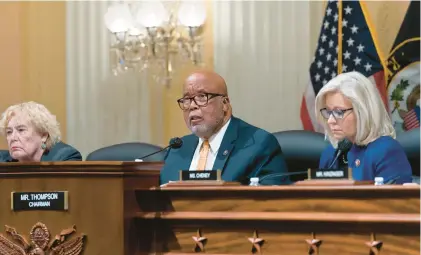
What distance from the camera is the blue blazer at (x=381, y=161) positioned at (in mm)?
3266

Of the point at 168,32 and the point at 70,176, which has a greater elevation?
the point at 168,32

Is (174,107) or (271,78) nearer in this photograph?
(271,78)

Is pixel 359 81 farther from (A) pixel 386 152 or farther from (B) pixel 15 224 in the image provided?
(B) pixel 15 224

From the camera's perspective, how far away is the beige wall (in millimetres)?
6867

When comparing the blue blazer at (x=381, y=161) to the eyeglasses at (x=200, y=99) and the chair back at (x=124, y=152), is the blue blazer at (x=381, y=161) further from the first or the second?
the chair back at (x=124, y=152)

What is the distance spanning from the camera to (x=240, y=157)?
149 inches

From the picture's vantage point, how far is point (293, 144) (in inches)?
170

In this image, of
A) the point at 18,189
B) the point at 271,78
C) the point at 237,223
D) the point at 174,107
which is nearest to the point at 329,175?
the point at 237,223

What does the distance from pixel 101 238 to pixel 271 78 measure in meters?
3.60

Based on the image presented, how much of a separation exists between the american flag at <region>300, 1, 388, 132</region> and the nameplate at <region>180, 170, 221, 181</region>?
112 inches

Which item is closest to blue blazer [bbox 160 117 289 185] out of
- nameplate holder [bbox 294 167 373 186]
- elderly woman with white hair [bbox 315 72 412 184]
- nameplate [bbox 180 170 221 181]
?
elderly woman with white hair [bbox 315 72 412 184]

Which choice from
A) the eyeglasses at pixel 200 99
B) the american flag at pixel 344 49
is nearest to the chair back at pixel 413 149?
the eyeglasses at pixel 200 99

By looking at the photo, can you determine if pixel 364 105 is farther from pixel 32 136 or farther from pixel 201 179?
pixel 32 136

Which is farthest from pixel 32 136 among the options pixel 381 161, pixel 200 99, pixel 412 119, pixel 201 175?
pixel 412 119
